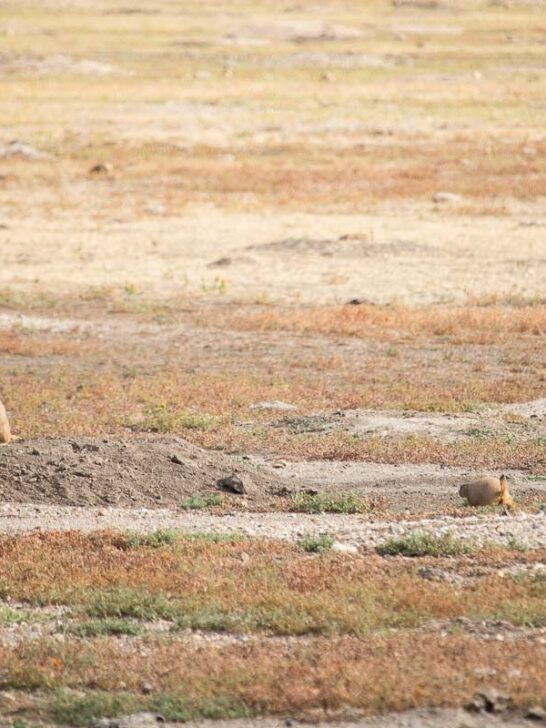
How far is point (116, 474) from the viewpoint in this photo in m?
13.1

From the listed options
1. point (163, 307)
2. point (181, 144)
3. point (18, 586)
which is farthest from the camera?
point (181, 144)

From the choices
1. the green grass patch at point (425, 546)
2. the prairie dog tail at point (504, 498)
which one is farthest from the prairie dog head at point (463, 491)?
the green grass patch at point (425, 546)

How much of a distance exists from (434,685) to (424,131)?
43.2 meters

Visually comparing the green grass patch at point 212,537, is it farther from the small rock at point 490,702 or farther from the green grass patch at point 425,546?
the small rock at point 490,702

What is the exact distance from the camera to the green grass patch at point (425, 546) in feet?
34.2

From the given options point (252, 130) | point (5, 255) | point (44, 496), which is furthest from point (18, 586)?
point (252, 130)

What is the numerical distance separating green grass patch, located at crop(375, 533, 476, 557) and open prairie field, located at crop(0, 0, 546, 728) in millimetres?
17

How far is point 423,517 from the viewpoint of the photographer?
11.6 m

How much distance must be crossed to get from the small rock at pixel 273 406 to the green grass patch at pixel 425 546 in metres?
6.79

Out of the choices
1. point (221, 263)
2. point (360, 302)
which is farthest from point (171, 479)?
point (221, 263)

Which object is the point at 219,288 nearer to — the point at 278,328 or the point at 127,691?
the point at 278,328

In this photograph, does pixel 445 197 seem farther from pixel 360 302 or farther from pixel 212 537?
pixel 212 537

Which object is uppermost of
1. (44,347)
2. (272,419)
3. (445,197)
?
(272,419)

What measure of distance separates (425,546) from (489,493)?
1660 millimetres
